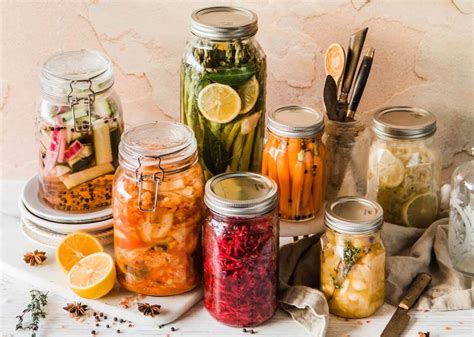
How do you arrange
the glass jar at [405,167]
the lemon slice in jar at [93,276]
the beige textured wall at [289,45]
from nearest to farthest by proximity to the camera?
the lemon slice in jar at [93,276]
the glass jar at [405,167]
the beige textured wall at [289,45]

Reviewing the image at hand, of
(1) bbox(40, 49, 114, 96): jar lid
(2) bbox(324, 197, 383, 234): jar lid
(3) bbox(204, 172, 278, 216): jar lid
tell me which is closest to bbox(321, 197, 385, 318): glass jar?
(2) bbox(324, 197, 383, 234): jar lid

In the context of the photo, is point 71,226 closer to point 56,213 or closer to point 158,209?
point 56,213

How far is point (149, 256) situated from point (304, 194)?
0.32m

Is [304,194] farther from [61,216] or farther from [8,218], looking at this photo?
[8,218]

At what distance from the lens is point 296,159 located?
1680 millimetres

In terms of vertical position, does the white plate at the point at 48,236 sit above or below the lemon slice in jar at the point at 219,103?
below

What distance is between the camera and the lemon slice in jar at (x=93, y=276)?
1621mm

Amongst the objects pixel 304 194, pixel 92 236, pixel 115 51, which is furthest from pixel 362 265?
pixel 115 51

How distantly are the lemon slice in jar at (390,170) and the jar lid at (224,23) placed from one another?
0.35 m

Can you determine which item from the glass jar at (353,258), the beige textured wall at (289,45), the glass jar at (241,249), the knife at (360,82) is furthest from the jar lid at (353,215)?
the beige textured wall at (289,45)

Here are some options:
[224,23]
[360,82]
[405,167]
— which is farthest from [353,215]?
[224,23]

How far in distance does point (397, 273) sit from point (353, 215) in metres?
0.16

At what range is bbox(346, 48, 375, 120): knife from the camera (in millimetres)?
1747

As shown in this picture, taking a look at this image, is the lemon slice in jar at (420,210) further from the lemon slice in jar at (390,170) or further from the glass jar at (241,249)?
the glass jar at (241,249)
